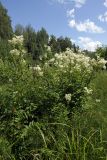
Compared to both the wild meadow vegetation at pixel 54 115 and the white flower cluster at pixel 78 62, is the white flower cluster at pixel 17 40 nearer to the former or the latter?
the wild meadow vegetation at pixel 54 115

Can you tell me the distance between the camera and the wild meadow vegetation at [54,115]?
5605mm

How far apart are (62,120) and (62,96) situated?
0.62 metres

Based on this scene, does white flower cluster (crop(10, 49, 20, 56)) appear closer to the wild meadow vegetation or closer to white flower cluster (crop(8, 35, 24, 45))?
the wild meadow vegetation

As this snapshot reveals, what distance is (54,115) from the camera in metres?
6.40

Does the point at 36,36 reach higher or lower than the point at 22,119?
higher

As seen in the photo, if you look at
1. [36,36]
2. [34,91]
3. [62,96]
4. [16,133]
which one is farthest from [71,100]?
[36,36]

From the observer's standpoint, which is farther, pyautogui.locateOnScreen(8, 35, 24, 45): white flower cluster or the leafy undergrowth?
pyautogui.locateOnScreen(8, 35, 24, 45): white flower cluster

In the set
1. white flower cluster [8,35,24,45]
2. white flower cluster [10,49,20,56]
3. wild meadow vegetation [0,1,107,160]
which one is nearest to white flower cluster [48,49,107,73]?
wild meadow vegetation [0,1,107,160]

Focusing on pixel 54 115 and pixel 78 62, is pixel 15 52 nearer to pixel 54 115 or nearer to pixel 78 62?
pixel 78 62

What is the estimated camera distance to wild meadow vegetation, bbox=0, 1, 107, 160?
5.61 meters

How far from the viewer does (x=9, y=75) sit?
8344 mm

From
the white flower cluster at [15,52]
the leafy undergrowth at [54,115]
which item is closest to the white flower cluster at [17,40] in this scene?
the leafy undergrowth at [54,115]

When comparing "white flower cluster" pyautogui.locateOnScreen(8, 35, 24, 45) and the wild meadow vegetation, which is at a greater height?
"white flower cluster" pyautogui.locateOnScreen(8, 35, 24, 45)

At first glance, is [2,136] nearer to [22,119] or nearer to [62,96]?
[22,119]
